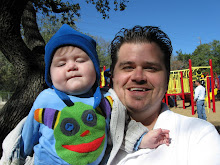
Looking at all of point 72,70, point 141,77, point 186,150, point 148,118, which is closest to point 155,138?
point 186,150

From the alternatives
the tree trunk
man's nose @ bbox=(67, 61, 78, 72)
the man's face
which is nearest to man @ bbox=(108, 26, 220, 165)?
the man's face

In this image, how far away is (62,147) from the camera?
1167 mm

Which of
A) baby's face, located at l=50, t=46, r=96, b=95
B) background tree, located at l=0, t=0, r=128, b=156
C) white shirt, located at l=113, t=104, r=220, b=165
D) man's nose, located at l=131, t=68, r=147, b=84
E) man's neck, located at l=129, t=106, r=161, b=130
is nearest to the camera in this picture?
white shirt, located at l=113, t=104, r=220, b=165

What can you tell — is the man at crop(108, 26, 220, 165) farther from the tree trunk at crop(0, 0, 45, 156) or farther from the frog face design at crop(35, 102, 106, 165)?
the tree trunk at crop(0, 0, 45, 156)

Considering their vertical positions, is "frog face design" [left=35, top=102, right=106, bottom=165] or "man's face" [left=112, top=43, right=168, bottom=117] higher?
"man's face" [left=112, top=43, right=168, bottom=117]

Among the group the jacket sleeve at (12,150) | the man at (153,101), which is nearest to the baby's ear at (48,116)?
the jacket sleeve at (12,150)

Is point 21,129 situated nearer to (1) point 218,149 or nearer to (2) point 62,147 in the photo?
(2) point 62,147

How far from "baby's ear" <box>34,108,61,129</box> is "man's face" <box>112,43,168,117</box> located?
550 millimetres

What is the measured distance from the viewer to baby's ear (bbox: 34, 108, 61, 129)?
1199 millimetres

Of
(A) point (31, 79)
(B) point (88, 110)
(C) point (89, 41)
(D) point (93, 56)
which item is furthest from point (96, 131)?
(A) point (31, 79)

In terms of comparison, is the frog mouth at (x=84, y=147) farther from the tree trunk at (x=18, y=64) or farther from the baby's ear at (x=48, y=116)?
the tree trunk at (x=18, y=64)

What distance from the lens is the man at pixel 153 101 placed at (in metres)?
1.21

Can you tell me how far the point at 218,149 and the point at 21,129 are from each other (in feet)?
4.51

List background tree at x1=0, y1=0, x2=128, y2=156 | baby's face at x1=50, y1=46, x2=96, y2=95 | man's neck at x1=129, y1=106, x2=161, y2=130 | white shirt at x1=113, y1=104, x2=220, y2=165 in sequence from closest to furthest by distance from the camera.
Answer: white shirt at x1=113, y1=104, x2=220, y2=165 → baby's face at x1=50, y1=46, x2=96, y2=95 → man's neck at x1=129, y1=106, x2=161, y2=130 → background tree at x1=0, y1=0, x2=128, y2=156
